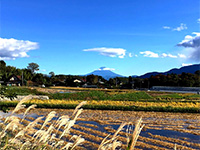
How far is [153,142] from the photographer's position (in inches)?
292

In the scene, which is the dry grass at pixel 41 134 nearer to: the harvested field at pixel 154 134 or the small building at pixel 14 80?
the harvested field at pixel 154 134

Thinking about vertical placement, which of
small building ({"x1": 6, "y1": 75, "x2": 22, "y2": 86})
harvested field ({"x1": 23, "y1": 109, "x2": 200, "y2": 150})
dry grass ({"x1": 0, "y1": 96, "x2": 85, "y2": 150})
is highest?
small building ({"x1": 6, "y1": 75, "x2": 22, "y2": 86})

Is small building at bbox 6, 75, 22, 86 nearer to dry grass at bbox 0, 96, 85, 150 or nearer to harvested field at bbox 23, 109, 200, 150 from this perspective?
harvested field at bbox 23, 109, 200, 150

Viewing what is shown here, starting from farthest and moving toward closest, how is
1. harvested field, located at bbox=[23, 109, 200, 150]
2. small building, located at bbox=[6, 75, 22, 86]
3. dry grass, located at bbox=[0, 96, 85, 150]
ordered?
small building, located at bbox=[6, 75, 22, 86]
harvested field, located at bbox=[23, 109, 200, 150]
dry grass, located at bbox=[0, 96, 85, 150]

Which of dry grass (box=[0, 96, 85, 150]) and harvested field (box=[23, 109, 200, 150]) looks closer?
dry grass (box=[0, 96, 85, 150])

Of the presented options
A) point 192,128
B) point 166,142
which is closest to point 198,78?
point 192,128

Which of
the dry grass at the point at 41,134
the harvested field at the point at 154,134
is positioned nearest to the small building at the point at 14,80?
the harvested field at the point at 154,134

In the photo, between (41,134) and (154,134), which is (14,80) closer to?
(154,134)

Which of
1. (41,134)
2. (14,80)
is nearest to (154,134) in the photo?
(41,134)

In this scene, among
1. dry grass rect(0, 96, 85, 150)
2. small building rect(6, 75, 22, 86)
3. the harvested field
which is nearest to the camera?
dry grass rect(0, 96, 85, 150)

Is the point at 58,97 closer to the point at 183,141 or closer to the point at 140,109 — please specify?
the point at 140,109

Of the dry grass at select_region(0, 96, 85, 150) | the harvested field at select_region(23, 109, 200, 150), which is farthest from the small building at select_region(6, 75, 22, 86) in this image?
the dry grass at select_region(0, 96, 85, 150)

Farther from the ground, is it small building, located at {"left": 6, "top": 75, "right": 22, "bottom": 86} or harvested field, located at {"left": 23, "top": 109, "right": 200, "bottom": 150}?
small building, located at {"left": 6, "top": 75, "right": 22, "bottom": 86}

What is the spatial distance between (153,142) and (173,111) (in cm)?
845
